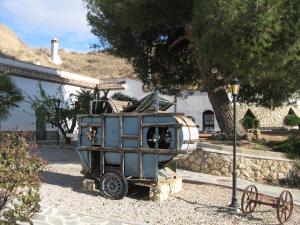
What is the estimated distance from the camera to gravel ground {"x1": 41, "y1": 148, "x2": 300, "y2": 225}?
9.23 metres

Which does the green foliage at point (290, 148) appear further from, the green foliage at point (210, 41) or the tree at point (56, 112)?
the tree at point (56, 112)

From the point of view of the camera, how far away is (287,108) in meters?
32.0

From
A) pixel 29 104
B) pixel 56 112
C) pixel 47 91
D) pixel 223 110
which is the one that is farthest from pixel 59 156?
pixel 47 91

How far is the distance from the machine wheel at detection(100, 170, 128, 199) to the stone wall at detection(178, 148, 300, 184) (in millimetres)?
5426

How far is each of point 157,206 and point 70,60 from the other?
5141cm

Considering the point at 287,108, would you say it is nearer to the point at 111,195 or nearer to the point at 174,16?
the point at 174,16

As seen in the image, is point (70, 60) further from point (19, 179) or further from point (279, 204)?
point (19, 179)

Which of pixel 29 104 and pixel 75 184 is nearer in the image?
pixel 75 184

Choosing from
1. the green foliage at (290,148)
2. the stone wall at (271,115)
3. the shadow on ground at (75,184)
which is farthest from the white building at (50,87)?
the green foliage at (290,148)

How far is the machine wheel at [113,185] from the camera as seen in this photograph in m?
10.7

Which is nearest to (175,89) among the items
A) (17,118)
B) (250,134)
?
(250,134)

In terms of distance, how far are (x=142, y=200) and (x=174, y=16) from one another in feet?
25.6

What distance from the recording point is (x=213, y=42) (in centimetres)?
1352

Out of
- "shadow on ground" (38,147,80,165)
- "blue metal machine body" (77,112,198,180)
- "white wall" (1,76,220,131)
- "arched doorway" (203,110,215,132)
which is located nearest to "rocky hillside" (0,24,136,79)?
"white wall" (1,76,220,131)
